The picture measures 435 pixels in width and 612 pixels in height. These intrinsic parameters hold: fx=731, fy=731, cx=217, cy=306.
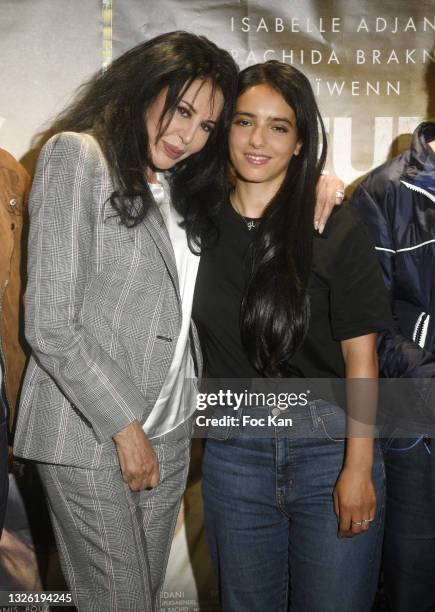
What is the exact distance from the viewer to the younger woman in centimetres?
183

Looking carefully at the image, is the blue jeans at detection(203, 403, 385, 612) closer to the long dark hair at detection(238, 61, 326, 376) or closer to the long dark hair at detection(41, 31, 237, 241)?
the long dark hair at detection(238, 61, 326, 376)

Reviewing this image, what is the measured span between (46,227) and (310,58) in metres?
1.24

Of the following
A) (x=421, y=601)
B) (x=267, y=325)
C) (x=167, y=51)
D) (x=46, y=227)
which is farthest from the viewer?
(x=421, y=601)

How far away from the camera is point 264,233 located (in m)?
1.86

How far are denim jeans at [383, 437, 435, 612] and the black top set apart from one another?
31cm

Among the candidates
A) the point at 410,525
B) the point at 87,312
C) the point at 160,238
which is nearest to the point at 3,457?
the point at 87,312

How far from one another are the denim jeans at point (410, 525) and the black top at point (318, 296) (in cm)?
31

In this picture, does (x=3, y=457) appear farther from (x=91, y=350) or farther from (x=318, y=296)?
(x=318, y=296)

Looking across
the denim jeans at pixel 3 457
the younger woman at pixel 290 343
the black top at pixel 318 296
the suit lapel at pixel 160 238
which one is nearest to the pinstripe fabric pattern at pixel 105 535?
the denim jeans at pixel 3 457

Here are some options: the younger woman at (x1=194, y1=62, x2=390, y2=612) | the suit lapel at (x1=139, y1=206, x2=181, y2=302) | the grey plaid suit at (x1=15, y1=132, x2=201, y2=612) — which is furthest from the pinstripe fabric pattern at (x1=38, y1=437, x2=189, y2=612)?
the suit lapel at (x1=139, y1=206, x2=181, y2=302)

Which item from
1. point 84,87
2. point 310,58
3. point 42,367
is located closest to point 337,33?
point 310,58

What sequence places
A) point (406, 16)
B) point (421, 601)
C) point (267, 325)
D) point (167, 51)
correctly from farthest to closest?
point (406, 16) < point (421, 601) < point (267, 325) < point (167, 51)

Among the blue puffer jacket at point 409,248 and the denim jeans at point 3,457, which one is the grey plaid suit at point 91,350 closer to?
the denim jeans at point 3,457

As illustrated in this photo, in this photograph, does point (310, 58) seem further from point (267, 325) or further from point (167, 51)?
point (267, 325)
